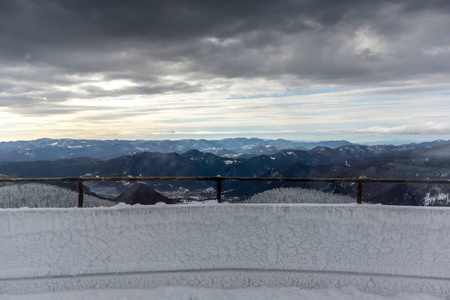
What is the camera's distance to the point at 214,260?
21.6 feet

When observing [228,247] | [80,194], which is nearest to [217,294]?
[228,247]

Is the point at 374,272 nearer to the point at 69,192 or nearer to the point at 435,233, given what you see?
the point at 435,233

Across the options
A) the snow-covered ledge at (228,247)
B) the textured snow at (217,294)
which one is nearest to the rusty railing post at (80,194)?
the snow-covered ledge at (228,247)

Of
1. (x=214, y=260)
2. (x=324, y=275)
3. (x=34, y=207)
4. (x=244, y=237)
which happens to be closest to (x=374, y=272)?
(x=324, y=275)

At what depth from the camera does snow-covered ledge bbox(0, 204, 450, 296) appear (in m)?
6.34

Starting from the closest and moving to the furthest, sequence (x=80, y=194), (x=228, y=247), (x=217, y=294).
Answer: (x=217, y=294)
(x=228, y=247)
(x=80, y=194)

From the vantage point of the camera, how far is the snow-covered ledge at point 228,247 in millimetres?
6336

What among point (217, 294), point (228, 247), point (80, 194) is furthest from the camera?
point (80, 194)

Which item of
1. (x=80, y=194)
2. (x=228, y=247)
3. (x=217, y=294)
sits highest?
(x=80, y=194)

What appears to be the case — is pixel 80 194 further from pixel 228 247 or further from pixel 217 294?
pixel 217 294

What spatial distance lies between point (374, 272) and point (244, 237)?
3145mm

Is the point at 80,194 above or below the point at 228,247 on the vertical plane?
above

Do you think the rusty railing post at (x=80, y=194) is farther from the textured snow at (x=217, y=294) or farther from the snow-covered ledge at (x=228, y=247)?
the textured snow at (x=217, y=294)

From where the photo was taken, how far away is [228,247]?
663cm
